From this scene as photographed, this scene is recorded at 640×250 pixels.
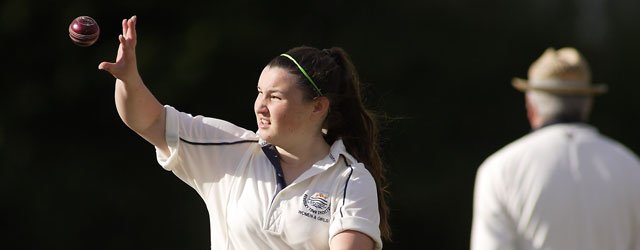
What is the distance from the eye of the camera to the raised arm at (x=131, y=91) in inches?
180

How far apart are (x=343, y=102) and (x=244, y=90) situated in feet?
19.5

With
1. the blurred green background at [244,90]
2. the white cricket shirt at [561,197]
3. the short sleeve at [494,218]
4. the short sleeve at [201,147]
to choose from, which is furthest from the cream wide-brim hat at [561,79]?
the blurred green background at [244,90]

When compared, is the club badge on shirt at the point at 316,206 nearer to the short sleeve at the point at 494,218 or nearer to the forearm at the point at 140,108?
the forearm at the point at 140,108

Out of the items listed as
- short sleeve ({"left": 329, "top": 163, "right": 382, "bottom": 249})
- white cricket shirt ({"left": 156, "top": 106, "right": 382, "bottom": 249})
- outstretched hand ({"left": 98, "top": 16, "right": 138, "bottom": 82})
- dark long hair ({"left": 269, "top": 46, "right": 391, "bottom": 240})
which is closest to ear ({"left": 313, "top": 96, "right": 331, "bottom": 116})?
dark long hair ({"left": 269, "top": 46, "right": 391, "bottom": 240})

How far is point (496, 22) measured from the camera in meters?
11.8

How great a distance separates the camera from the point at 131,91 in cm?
457

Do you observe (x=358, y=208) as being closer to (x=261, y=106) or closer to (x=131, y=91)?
(x=261, y=106)

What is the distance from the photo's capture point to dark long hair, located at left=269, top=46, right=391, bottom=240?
4773 mm

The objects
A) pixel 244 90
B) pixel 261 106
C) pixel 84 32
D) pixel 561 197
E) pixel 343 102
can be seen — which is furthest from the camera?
pixel 244 90

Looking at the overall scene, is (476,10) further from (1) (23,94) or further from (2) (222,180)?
(2) (222,180)

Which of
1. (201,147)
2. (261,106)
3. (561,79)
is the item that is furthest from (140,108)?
(561,79)

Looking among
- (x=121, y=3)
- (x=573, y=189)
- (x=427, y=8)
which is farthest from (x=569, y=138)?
(x=427, y=8)

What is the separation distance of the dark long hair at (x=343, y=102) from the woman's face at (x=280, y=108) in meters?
0.04

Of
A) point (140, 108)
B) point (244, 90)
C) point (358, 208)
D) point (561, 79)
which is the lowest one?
point (244, 90)
